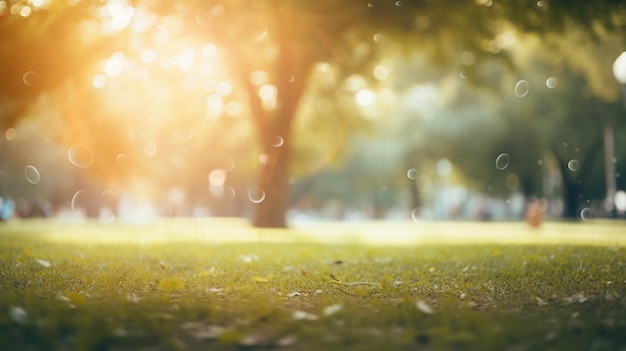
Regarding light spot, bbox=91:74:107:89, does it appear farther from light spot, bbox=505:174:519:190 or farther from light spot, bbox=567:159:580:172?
light spot, bbox=505:174:519:190

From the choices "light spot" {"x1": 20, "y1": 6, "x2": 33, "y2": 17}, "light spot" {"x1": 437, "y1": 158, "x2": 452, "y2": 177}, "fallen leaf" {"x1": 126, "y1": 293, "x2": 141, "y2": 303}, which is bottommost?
"fallen leaf" {"x1": 126, "y1": 293, "x2": 141, "y2": 303}

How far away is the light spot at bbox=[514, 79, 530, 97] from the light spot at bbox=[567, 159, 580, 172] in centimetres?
813

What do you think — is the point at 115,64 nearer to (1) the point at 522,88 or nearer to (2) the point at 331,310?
(2) the point at 331,310

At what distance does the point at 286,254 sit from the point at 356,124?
64.4 feet

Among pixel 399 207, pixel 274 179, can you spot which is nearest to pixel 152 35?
pixel 274 179

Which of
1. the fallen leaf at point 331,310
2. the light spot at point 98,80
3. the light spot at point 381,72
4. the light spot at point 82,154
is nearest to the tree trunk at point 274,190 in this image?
the light spot at point 381,72

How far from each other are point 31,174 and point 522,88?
144 ft

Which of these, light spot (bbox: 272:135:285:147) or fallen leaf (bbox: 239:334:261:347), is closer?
fallen leaf (bbox: 239:334:261:347)

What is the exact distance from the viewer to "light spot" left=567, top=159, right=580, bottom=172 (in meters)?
44.6

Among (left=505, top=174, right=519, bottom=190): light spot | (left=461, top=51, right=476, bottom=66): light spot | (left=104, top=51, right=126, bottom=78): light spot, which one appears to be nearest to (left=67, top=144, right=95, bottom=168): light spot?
(left=104, top=51, right=126, bottom=78): light spot

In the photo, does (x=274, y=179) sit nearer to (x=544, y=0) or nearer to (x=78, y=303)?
(x=544, y=0)

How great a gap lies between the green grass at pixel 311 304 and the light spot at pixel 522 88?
105 feet

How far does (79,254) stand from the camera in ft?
31.0

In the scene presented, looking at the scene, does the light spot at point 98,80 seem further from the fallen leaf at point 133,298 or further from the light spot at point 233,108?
the fallen leaf at point 133,298
